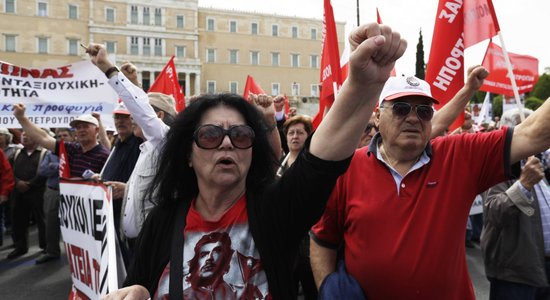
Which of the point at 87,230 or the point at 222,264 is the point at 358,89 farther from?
the point at 87,230

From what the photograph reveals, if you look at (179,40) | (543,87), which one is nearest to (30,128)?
(543,87)

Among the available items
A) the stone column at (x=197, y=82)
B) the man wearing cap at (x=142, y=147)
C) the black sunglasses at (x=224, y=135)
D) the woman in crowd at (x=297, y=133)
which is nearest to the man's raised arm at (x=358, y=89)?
the black sunglasses at (x=224, y=135)

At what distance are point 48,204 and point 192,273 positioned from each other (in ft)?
17.6

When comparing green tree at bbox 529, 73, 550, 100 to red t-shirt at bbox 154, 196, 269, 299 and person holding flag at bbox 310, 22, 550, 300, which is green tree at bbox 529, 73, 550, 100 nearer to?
person holding flag at bbox 310, 22, 550, 300

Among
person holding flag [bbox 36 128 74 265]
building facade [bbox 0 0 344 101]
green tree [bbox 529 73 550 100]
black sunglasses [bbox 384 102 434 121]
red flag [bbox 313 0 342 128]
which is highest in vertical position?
building facade [bbox 0 0 344 101]

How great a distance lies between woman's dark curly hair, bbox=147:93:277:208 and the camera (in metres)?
1.79

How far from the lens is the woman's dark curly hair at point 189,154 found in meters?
1.79

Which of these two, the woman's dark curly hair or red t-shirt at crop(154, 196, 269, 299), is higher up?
the woman's dark curly hair

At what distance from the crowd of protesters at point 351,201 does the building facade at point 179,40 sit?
51.9 metres

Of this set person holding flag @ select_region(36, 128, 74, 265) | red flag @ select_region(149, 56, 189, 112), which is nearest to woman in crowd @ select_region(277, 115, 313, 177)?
red flag @ select_region(149, 56, 189, 112)

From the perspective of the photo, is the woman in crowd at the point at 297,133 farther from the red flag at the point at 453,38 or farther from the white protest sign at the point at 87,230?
the white protest sign at the point at 87,230

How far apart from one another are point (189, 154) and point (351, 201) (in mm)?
754

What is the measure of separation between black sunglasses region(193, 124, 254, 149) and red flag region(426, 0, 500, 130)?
2423 millimetres

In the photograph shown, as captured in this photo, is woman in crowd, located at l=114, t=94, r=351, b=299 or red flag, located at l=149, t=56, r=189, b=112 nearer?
woman in crowd, located at l=114, t=94, r=351, b=299
